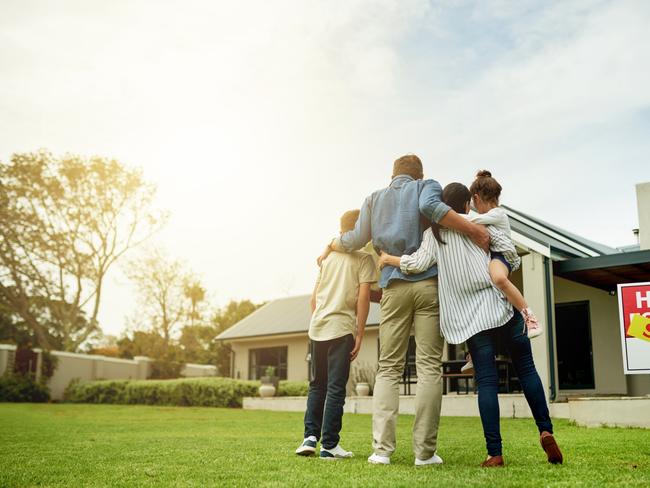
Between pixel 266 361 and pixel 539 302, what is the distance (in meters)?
15.9

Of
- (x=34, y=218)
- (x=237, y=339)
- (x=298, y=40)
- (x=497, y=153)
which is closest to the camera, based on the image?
(x=298, y=40)

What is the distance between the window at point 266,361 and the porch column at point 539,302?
14222mm

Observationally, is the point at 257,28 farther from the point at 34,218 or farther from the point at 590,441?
the point at 34,218

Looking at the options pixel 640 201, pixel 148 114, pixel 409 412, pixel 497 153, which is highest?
pixel 148 114

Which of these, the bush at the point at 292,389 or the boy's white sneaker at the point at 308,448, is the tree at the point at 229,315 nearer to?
the bush at the point at 292,389

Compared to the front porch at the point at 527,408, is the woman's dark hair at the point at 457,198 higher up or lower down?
higher up

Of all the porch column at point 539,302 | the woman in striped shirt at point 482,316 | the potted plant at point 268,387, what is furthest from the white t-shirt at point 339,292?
the potted plant at point 268,387

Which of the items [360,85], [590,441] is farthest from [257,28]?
[590,441]

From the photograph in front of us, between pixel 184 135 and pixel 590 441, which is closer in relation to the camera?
pixel 590 441

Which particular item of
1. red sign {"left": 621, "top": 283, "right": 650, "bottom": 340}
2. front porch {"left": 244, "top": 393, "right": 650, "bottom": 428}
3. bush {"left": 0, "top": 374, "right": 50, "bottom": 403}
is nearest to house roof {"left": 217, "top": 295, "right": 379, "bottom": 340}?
front porch {"left": 244, "top": 393, "right": 650, "bottom": 428}

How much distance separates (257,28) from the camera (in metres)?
10.7

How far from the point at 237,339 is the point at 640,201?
1726cm

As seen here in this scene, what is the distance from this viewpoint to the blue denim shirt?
3.94 m

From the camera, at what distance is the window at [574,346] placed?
13.6 m
